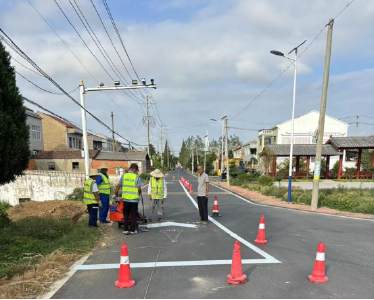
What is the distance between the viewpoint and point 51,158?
3672 cm

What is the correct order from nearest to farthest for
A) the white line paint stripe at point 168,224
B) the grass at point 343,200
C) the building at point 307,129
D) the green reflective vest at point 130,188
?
the green reflective vest at point 130,188 → the white line paint stripe at point 168,224 → the grass at point 343,200 → the building at point 307,129

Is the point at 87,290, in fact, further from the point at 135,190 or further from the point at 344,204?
the point at 344,204

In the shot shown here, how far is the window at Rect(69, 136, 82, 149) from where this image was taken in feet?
148

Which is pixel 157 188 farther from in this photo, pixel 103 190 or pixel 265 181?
pixel 265 181

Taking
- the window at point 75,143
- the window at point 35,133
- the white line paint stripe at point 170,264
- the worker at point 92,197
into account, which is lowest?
the white line paint stripe at point 170,264

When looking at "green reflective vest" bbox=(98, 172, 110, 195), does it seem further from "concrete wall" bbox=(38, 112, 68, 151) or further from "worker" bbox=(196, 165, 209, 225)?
"concrete wall" bbox=(38, 112, 68, 151)

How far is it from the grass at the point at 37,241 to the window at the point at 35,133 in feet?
104

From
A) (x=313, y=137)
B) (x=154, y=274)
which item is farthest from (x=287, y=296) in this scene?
(x=313, y=137)

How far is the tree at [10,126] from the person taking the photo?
5.18 m

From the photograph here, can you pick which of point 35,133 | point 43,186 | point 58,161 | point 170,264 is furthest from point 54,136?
point 170,264

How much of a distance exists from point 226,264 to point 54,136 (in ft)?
144

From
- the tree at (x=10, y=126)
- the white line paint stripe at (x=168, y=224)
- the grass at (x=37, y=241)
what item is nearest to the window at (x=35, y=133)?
the grass at (x=37, y=241)

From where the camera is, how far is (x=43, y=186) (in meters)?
23.9

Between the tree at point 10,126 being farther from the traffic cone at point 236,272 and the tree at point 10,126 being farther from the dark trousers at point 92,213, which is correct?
the traffic cone at point 236,272
